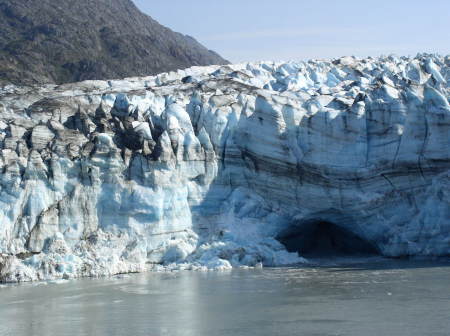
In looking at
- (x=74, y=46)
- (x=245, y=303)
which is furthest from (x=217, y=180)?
(x=74, y=46)

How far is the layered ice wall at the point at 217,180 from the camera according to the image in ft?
69.6

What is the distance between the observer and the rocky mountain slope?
59781 mm

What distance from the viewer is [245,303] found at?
16.1 meters

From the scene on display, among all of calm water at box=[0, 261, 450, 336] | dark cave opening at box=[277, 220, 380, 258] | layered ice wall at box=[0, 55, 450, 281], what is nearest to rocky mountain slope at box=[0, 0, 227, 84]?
layered ice wall at box=[0, 55, 450, 281]

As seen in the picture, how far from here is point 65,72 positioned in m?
60.8

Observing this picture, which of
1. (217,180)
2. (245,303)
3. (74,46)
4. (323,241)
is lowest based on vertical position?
(245,303)

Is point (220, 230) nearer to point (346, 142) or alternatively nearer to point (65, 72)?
point (346, 142)

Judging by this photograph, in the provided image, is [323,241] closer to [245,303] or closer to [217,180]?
[217,180]

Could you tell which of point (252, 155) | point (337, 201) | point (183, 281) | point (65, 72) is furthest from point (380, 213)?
point (65, 72)

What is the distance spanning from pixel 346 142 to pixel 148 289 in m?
7.75

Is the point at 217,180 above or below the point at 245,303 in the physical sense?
above

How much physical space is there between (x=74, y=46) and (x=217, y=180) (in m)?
45.7

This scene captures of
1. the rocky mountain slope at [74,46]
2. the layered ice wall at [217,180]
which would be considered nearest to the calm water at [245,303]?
the layered ice wall at [217,180]

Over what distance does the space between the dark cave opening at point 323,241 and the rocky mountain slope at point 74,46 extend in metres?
31.8
